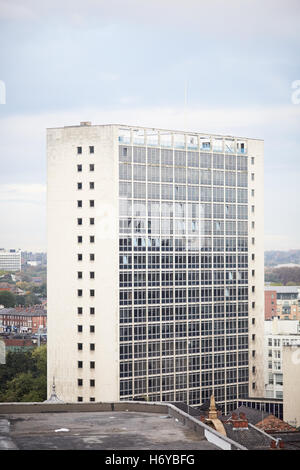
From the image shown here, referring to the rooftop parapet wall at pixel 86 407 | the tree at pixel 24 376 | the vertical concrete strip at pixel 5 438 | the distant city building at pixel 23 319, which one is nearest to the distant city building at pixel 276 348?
the tree at pixel 24 376

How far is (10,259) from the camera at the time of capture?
31.0 meters

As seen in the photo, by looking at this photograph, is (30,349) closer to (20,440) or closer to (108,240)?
(108,240)

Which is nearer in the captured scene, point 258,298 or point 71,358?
point 71,358

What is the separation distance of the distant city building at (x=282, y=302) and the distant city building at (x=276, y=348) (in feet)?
9.71

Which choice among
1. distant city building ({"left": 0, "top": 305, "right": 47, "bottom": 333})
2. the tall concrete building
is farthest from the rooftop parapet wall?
distant city building ({"left": 0, "top": 305, "right": 47, "bottom": 333})

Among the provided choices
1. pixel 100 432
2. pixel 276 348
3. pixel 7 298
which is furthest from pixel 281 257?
pixel 7 298

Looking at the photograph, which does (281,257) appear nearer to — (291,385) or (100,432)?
(291,385)

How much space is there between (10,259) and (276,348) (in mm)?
14630

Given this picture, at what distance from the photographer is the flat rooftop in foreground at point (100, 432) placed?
1039 centimetres

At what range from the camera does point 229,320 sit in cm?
3309

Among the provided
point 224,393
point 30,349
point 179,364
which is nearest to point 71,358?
point 179,364

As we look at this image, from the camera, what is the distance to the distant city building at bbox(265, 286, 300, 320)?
44.6m

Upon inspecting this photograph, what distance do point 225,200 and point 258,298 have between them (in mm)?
4174

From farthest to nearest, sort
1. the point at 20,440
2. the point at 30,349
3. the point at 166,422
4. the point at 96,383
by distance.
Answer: the point at 30,349 → the point at 96,383 → the point at 166,422 → the point at 20,440
